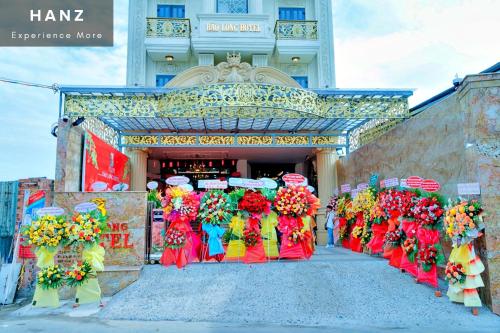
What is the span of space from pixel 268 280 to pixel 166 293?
1.69 metres

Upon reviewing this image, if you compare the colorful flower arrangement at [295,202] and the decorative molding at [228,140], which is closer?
the colorful flower arrangement at [295,202]

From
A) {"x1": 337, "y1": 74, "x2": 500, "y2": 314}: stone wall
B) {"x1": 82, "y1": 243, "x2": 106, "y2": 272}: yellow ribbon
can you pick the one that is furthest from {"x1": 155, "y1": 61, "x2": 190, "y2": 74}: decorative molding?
{"x1": 82, "y1": 243, "x2": 106, "y2": 272}: yellow ribbon

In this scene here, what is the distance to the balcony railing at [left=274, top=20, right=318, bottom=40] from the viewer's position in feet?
45.7

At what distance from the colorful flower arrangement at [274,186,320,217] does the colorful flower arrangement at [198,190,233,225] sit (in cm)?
101

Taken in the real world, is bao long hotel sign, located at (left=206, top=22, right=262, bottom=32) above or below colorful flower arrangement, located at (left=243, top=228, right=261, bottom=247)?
above

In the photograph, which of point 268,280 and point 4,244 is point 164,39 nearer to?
point 4,244

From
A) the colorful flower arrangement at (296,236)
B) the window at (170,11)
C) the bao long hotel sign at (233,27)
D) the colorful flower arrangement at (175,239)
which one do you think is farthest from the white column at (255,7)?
the colorful flower arrangement at (175,239)

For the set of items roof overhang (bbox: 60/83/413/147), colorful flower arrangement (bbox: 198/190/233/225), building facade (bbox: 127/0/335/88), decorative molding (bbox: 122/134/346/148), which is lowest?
colorful flower arrangement (bbox: 198/190/233/225)

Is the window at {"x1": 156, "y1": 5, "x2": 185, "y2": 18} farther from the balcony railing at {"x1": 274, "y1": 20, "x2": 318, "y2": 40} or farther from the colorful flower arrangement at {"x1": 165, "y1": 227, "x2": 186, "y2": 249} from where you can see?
the colorful flower arrangement at {"x1": 165, "y1": 227, "x2": 186, "y2": 249}

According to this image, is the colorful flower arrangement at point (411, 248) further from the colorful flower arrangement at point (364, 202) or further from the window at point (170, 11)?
the window at point (170, 11)

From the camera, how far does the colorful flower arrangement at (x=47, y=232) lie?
5.74m

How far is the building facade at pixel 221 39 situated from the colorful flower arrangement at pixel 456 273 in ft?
31.3

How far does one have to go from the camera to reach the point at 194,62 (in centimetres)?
1412


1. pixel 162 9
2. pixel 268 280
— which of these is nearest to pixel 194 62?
pixel 162 9
